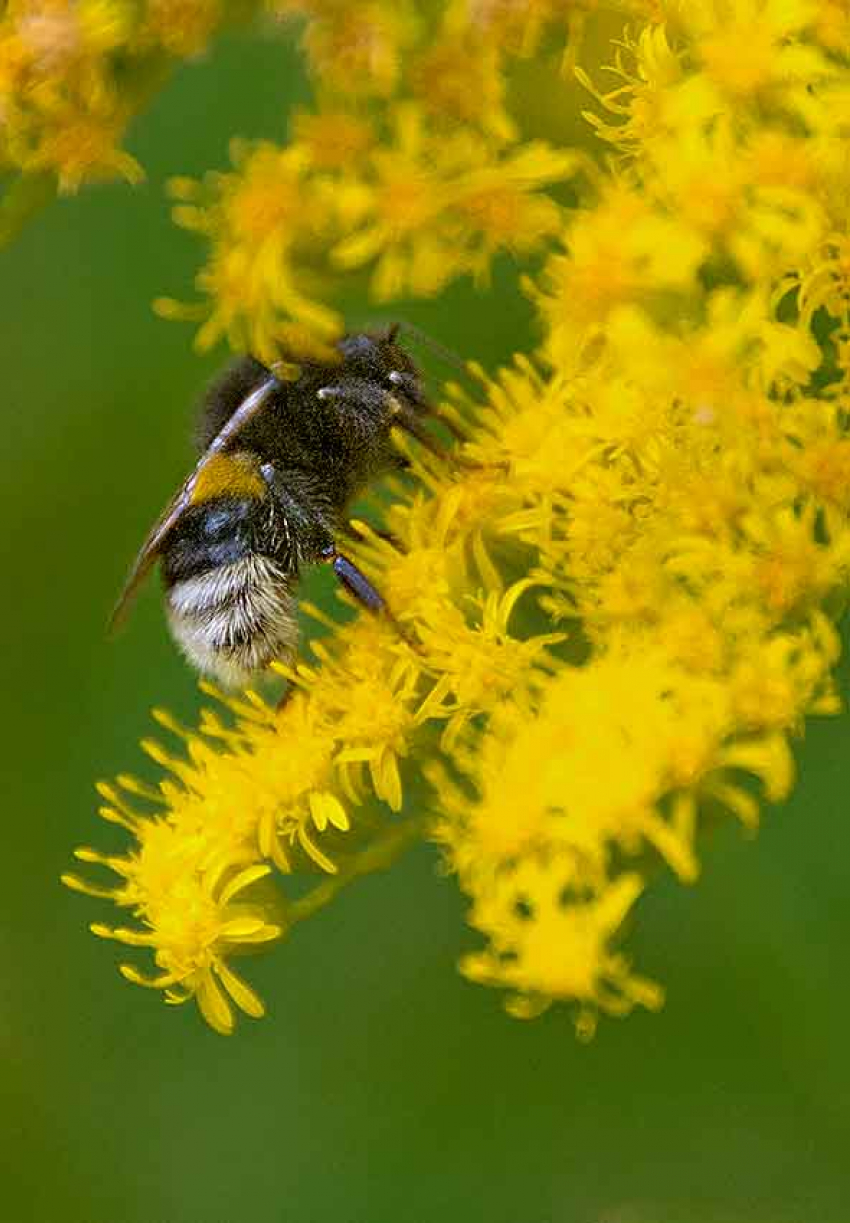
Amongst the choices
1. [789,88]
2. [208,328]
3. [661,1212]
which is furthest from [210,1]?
[661,1212]

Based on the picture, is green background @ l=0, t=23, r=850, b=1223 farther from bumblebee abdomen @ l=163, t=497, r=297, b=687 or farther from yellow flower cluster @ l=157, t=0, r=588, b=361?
bumblebee abdomen @ l=163, t=497, r=297, b=687

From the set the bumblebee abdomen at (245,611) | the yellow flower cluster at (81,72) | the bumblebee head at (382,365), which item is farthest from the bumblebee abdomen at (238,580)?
the yellow flower cluster at (81,72)

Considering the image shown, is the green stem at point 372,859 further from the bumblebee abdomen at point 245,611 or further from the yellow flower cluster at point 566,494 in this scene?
the bumblebee abdomen at point 245,611

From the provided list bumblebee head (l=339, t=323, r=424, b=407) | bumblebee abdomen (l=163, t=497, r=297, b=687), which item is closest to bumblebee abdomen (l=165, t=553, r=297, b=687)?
bumblebee abdomen (l=163, t=497, r=297, b=687)

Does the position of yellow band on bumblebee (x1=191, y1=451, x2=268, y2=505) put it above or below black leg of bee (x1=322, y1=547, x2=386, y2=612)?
above

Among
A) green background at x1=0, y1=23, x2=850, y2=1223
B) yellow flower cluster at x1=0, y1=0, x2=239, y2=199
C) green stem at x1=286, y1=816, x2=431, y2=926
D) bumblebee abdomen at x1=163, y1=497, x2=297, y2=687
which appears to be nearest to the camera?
yellow flower cluster at x1=0, y1=0, x2=239, y2=199

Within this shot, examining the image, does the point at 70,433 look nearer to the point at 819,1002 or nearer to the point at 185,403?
the point at 185,403
